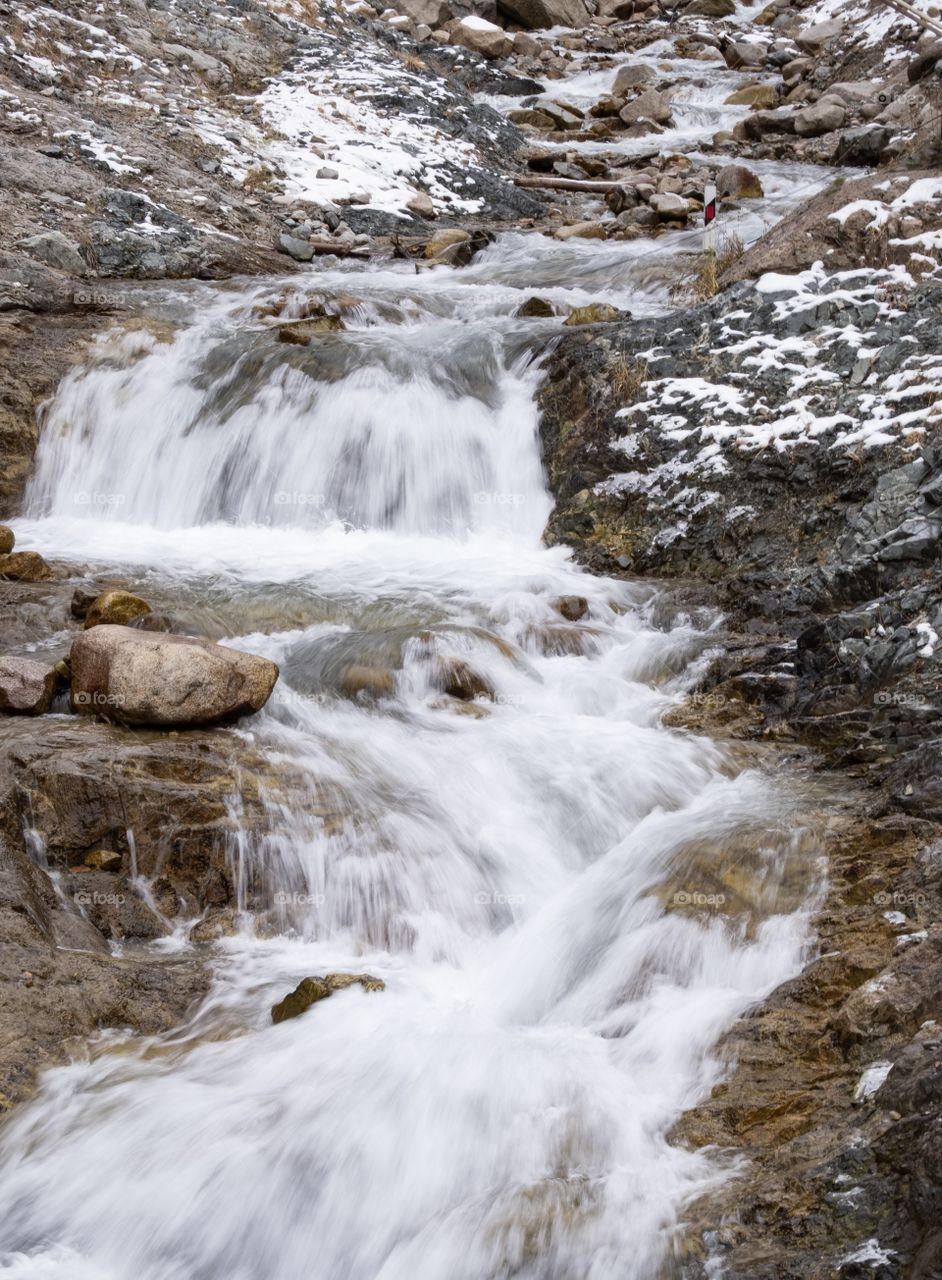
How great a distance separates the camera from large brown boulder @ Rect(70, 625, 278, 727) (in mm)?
5156

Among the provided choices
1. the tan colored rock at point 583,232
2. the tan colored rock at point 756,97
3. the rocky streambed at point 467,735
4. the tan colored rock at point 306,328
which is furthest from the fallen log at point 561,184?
the tan colored rock at point 306,328

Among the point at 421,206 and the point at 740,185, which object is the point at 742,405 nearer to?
the point at 740,185

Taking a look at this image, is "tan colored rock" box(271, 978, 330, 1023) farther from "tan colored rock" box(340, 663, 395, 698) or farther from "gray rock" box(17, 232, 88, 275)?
"gray rock" box(17, 232, 88, 275)

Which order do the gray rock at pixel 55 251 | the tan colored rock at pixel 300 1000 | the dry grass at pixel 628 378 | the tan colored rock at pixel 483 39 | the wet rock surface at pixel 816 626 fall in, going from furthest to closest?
the tan colored rock at pixel 483 39 → the gray rock at pixel 55 251 → the dry grass at pixel 628 378 → the tan colored rock at pixel 300 1000 → the wet rock surface at pixel 816 626

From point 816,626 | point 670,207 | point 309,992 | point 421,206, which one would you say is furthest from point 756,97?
point 309,992

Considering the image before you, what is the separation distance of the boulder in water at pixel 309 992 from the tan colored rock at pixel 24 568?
4088mm

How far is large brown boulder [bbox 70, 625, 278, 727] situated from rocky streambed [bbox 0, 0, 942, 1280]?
2 centimetres

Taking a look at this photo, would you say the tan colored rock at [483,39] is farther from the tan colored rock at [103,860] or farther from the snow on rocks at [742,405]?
the tan colored rock at [103,860]

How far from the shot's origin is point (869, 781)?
15.6 ft

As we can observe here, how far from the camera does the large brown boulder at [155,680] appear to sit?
516 cm

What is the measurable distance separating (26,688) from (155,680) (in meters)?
0.68

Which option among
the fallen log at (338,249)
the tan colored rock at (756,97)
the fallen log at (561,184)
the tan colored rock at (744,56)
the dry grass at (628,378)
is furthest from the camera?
the tan colored rock at (744,56)

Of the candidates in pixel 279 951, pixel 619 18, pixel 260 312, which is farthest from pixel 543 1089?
Result: pixel 619 18

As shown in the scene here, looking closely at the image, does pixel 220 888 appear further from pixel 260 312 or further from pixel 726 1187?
pixel 260 312
